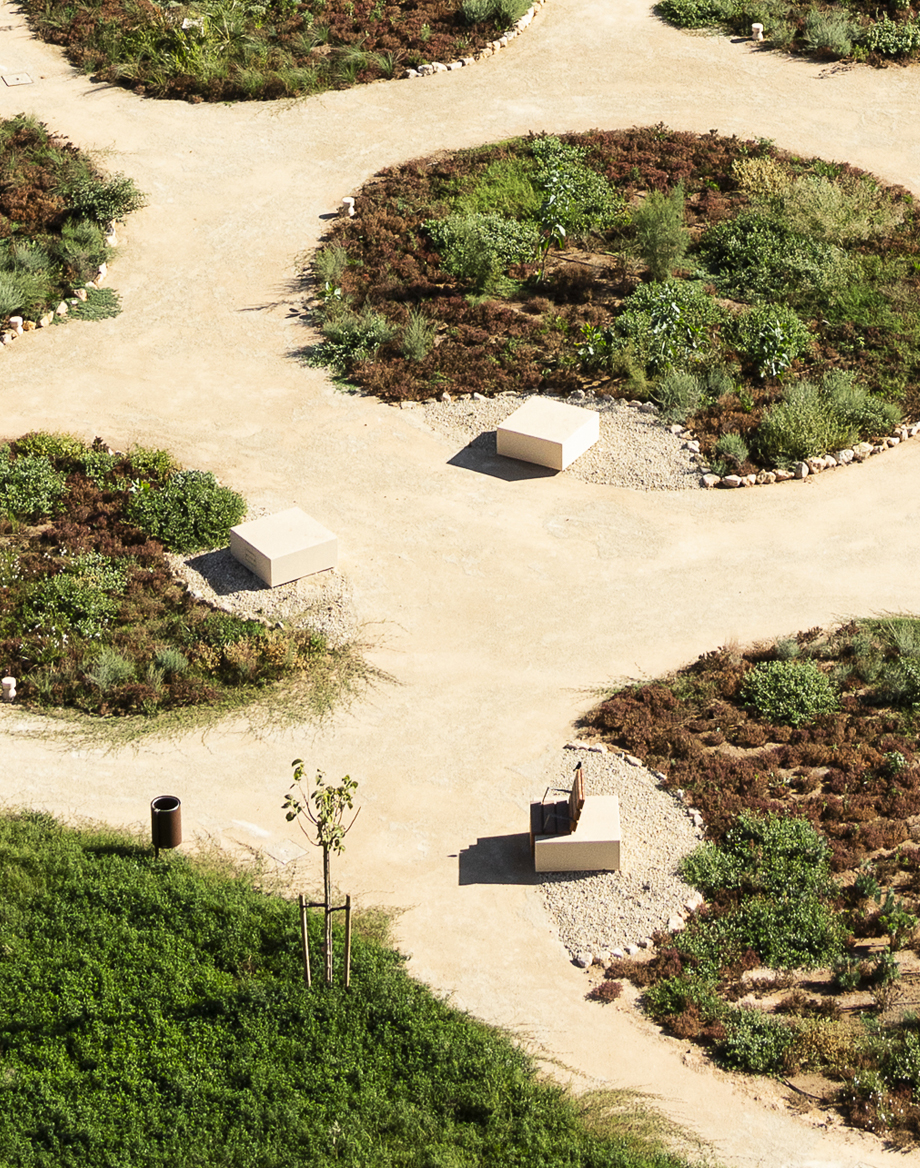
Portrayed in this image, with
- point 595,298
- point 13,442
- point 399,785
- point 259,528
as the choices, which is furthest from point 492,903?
point 595,298

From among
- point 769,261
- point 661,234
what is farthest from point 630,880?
point 769,261

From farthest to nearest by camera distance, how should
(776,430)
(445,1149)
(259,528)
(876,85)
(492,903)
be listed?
(876,85), (776,430), (259,528), (492,903), (445,1149)

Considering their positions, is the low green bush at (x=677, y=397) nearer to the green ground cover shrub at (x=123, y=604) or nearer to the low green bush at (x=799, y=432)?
the low green bush at (x=799, y=432)

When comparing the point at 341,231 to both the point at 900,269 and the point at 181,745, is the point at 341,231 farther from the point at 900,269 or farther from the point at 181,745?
the point at 181,745

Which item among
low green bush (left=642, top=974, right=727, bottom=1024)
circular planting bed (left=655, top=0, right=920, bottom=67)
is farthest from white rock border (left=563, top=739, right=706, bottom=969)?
circular planting bed (left=655, top=0, right=920, bottom=67)

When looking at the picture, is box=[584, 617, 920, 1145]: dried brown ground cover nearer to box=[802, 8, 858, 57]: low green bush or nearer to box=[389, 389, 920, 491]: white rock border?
box=[389, 389, 920, 491]: white rock border

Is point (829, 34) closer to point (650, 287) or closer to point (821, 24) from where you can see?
point (821, 24)

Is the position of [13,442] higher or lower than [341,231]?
lower
